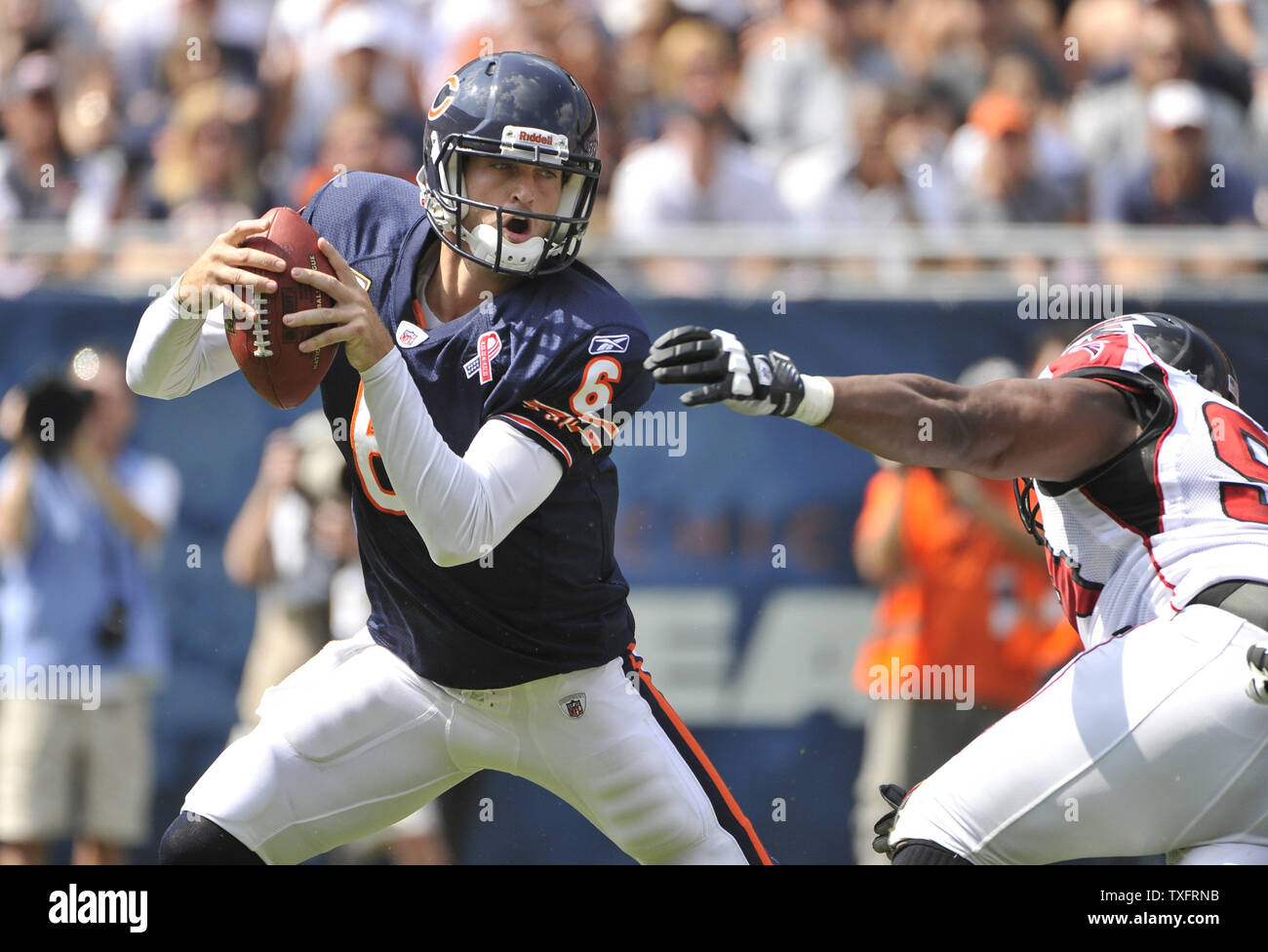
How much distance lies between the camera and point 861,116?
659cm

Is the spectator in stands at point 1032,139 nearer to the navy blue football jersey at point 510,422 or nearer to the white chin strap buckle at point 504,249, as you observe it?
the navy blue football jersey at point 510,422

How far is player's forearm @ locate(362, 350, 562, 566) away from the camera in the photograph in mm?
2826

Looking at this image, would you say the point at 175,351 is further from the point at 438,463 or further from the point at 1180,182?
the point at 1180,182

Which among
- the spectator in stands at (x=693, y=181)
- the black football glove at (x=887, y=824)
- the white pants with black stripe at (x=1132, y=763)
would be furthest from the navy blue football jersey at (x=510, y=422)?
the spectator in stands at (x=693, y=181)

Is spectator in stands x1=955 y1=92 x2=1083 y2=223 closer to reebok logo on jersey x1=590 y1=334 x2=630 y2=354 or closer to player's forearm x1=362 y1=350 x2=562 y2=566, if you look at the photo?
reebok logo on jersey x1=590 y1=334 x2=630 y2=354

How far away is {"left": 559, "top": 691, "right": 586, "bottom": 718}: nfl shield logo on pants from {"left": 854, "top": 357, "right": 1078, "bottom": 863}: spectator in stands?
243cm

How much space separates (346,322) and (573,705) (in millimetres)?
971

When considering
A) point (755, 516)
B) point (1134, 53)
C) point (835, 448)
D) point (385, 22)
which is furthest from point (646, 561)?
point (1134, 53)

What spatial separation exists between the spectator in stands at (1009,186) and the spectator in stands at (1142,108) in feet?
1.10

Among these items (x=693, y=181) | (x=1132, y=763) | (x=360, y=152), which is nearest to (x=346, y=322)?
(x=1132, y=763)

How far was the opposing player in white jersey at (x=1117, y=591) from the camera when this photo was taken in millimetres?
2861

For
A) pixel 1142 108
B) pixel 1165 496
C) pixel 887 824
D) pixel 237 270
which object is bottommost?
pixel 887 824

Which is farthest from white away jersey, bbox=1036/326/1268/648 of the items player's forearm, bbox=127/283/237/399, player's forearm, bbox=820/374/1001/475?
player's forearm, bbox=127/283/237/399

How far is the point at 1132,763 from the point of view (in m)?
2.93
